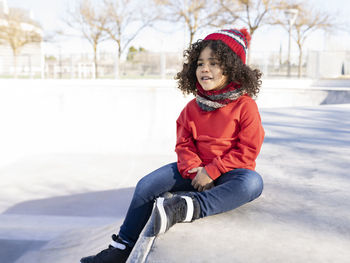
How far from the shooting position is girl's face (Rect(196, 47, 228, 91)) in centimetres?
214

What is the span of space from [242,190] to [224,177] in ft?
0.48

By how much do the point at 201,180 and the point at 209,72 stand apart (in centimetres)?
59

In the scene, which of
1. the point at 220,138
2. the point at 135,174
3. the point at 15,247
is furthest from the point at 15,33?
the point at 220,138

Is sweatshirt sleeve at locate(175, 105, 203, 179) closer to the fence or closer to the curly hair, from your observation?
the curly hair

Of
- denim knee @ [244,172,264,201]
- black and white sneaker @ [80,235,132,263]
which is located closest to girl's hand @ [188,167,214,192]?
denim knee @ [244,172,264,201]

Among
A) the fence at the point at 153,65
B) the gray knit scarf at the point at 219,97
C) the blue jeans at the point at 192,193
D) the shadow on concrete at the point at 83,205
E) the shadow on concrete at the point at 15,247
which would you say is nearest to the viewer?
the blue jeans at the point at 192,193

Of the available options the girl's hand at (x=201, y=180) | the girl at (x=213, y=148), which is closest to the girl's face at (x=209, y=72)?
the girl at (x=213, y=148)

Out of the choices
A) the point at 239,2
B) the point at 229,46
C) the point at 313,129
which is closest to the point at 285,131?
the point at 313,129

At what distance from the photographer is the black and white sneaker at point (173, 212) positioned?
5.24 ft

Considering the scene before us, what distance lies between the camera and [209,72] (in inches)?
84.5

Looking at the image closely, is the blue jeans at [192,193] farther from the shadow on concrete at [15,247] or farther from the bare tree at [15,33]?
the bare tree at [15,33]

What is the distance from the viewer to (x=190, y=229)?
1686mm

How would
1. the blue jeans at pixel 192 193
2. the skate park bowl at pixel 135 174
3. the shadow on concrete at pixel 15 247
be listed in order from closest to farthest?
the skate park bowl at pixel 135 174 < the blue jeans at pixel 192 193 < the shadow on concrete at pixel 15 247

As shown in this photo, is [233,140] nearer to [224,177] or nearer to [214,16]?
[224,177]
